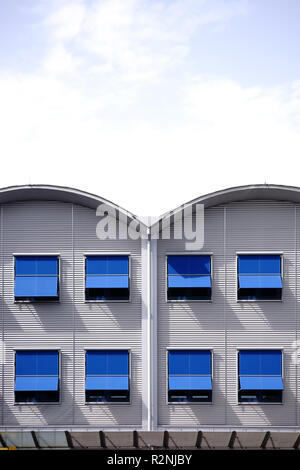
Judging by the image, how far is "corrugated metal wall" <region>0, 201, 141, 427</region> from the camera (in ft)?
49.6

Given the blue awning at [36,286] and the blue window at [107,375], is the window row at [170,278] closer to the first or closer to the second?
the blue awning at [36,286]

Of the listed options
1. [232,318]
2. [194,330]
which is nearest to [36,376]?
[194,330]

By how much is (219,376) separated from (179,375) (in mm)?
1358

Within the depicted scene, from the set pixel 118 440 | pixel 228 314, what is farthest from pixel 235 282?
pixel 118 440

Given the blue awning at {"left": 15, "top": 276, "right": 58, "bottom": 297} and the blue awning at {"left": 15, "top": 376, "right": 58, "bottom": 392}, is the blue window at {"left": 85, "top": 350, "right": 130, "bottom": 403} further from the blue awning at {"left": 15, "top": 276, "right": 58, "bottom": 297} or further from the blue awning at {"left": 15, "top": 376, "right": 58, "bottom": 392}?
the blue awning at {"left": 15, "top": 276, "right": 58, "bottom": 297}

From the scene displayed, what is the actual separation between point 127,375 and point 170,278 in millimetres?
3506

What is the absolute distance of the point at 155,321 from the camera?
15.1 metres

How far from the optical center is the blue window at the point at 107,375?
1494cm

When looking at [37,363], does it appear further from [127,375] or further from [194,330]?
[194,330]

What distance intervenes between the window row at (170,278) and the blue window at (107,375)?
188 centimetres

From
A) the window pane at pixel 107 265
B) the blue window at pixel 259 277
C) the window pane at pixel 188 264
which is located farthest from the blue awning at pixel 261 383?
the window pane at pixel 107 265

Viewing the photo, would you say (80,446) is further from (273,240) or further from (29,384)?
(273,240)

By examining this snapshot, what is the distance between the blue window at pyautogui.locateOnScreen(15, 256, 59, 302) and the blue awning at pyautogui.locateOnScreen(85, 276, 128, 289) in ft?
3.66

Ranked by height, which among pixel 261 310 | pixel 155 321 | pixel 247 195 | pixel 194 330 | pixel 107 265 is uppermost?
pixel 247 195
